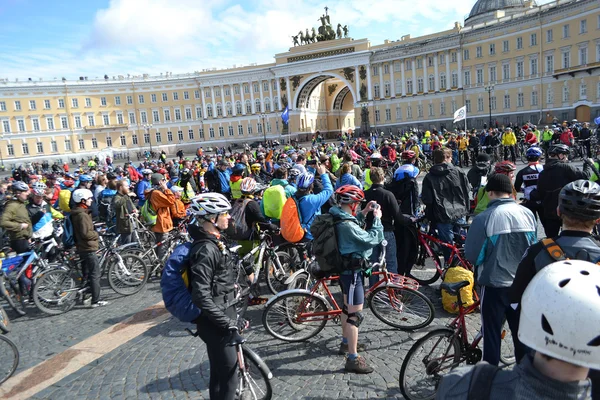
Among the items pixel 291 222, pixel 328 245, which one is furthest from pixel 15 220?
pixel 328 245

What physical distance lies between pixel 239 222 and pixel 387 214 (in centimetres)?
220

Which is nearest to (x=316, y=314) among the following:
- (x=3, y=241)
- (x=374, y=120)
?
(x=3, y=241)

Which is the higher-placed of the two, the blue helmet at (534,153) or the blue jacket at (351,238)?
the blue helmet at (534,153)

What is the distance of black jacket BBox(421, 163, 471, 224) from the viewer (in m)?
6.02

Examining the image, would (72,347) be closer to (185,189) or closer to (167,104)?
(185,189)

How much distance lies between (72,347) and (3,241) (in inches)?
158

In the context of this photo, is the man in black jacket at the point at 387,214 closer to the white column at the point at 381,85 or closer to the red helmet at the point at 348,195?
the red helmet at the point at 348,195

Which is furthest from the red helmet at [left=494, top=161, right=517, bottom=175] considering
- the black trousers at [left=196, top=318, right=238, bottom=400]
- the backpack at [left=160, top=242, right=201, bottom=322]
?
the backpack at [left=160, top=242, right=201, bottom=322]

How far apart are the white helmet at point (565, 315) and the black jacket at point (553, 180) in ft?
15.7

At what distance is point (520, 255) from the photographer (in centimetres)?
341

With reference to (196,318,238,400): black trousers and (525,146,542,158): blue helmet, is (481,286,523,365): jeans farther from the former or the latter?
(525,146,542,158): blue helmet

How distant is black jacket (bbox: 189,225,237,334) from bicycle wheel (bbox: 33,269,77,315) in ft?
15.5

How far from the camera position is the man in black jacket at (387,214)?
19.3 feet

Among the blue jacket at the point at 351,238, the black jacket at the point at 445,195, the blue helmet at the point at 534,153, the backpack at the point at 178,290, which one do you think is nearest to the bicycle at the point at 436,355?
the blue jacket at the point at 351,238
